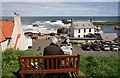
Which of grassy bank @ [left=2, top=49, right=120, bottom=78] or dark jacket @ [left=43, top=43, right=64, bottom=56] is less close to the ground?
dark jacket @ [left=43, top=43, right=64, bottom=56]

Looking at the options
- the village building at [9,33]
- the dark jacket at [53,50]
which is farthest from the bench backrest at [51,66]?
the village building at [9,33]

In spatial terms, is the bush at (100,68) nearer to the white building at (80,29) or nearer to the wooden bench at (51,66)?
the wooden bench at (51,66)

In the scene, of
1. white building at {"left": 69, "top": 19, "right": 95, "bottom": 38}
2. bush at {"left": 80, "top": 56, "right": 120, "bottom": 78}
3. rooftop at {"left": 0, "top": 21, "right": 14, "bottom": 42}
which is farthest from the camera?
white building at {"left": 69, "top": 19, "right": 95, "bottom": 38}

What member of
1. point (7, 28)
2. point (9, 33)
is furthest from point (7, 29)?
point (9, 33)

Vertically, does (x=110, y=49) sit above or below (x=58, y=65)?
below

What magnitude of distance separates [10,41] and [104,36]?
36491 mm

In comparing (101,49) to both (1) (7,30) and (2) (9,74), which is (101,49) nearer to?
(1) (7,30)

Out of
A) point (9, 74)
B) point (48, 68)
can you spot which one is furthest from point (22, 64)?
point (9, 74)

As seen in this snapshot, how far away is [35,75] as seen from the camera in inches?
233

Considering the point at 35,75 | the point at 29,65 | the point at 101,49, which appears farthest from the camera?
the point at 101,49

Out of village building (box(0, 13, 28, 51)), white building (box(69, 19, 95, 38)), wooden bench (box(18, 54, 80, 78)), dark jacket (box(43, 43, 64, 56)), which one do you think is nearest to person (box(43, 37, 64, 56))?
dark jacket (box(43, 43, 64, 56))

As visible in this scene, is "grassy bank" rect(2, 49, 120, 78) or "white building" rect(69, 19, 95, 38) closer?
"grassy bank" rect(2, 49, 120, 78)

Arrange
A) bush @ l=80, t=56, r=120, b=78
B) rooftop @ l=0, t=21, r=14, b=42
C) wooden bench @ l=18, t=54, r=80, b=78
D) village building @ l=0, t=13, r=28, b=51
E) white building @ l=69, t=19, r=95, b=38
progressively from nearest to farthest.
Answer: wooden bench @ l=18, t=54, r=80, b=78, bush @ l=80, t=56, r=120, b=78, village building @ l=0, t=13, r=28, b=51, rooftop @ l=0, t=21, r=14, b=42, white building @ l=69, t=19, r=95, b=38

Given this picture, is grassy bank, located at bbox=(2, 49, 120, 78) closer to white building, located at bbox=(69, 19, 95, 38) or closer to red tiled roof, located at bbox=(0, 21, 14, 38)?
red tiled roof, located at bbox=(0, 21, 14, 38)
